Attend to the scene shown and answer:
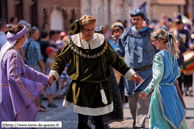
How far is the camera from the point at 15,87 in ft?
15.3

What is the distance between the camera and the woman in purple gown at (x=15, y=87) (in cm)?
462

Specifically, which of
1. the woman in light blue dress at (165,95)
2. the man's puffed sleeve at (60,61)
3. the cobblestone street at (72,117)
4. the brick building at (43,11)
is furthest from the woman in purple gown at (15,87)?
the brick building at (43,11)

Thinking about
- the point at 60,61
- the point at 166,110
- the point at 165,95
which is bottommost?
the point at 166,110

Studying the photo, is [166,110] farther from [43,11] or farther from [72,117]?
[43,11]

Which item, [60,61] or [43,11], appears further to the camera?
[43,11]

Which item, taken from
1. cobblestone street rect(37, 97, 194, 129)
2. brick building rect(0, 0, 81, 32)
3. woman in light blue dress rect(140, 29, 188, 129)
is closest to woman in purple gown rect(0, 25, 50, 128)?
woman in light blue dress rect(140, 29, 188, 129)

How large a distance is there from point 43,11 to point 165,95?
1476cm

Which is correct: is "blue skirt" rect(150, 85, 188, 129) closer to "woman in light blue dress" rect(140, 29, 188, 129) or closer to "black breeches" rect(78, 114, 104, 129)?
"woman in light blue dress" rect(140, 29, 188, 129)

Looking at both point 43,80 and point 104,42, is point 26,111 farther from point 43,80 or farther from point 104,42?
point 104,42

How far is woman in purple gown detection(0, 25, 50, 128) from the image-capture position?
462 centimetres

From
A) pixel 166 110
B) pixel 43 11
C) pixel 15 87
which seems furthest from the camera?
pixel 43 11

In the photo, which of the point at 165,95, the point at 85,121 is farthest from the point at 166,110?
the point at 85,121

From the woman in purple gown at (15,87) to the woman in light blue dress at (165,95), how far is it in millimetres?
1518

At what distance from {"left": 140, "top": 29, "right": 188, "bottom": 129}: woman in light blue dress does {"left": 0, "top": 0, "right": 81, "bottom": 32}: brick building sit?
1181 cm
